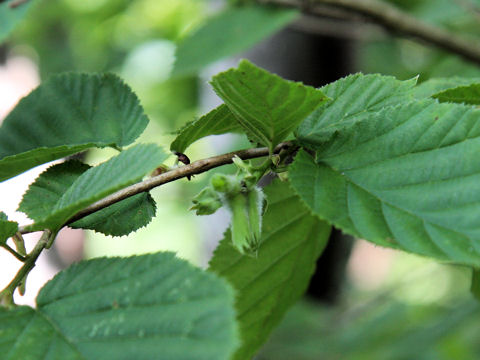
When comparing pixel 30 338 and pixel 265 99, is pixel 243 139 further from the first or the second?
pixel 30 338

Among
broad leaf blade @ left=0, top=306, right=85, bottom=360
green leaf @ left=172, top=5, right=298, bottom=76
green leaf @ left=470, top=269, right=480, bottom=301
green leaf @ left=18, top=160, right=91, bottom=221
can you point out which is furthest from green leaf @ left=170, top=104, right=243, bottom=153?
green leaf @ left=172, top=5, right=298, bottom=76

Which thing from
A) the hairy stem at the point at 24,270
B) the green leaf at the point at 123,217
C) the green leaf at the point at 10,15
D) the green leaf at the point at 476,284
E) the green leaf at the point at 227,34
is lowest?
the green leaf at the point at 476,284

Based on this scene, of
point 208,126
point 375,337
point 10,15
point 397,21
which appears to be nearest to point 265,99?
point 208,126

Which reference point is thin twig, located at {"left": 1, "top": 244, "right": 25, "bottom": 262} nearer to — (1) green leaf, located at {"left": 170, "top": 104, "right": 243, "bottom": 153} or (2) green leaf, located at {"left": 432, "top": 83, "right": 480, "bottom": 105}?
(1) green leaf, located at {"left": 170, "top": 104, "right": 243, "bottom": 153}

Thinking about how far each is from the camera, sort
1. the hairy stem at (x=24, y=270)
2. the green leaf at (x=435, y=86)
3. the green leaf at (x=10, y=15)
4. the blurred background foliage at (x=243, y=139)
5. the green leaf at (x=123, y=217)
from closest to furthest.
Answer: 1. the hairy stem at (x=24, y=270)
2. the green leaf at (x=123, y=217)
3. the green leaf at (x=435, y=86)
4. the green leaf at (x=10, y=15)
5. the blurred background foliage at (x=243, y=139)

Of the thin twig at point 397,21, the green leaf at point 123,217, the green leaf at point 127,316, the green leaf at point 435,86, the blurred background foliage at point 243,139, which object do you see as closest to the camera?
the green leaf at point 127,316

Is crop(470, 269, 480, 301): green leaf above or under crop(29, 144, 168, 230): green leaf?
under

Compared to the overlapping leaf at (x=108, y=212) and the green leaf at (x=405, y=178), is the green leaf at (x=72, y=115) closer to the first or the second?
the overlapping leaf at (x=108, y=212)

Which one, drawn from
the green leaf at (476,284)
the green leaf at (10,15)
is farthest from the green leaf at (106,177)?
the green leaf at (10,15)
